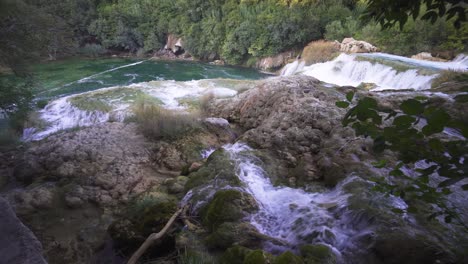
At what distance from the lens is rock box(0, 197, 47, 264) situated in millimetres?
2248

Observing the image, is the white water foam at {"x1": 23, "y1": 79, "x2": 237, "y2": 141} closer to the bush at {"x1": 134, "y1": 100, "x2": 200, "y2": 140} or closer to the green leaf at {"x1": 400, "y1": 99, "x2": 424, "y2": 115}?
the bush at {"x1": 134, "y1": 100, "x2": 200, "y2": 140}

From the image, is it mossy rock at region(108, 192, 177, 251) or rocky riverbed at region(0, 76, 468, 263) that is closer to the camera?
rocky riverbed at region(0, 76, 468, 263)

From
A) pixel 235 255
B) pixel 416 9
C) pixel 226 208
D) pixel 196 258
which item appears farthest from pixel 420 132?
pixel 226 208

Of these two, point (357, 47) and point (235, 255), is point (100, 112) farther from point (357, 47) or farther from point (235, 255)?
point (357, 47)

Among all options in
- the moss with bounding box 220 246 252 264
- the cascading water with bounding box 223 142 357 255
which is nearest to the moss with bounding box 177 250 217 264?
the moss with bounding box 220 246 252 264

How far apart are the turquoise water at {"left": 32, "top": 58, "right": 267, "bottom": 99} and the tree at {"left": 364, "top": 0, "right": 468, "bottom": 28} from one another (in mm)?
13422

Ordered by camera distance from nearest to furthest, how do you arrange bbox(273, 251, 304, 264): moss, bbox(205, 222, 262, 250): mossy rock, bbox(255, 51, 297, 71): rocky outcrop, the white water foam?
1. bbox(273, 251, 304, 264): moss
2. bbox(205, 222, 262, 250): mossy rock
3. the white water foam
4. bbox(255, 51, 297, 71): rocky outcrop

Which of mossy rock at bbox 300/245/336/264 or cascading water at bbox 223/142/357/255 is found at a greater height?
mossy rock at bbox 300/245/336/264

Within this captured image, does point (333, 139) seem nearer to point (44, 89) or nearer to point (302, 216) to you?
point (302, 216)

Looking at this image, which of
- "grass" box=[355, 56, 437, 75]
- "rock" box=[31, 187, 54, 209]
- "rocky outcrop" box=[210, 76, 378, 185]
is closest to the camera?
"rocky outcrop" box=[210, 76, 378, 185]

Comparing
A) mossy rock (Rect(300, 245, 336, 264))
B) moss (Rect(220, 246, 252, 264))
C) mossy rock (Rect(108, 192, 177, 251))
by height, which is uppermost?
mossy rock (Rect(300, 245, 336, 264))

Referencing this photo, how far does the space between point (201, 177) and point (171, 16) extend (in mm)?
27572

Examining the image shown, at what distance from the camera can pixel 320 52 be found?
16531mm

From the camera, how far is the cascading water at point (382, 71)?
379 inches
